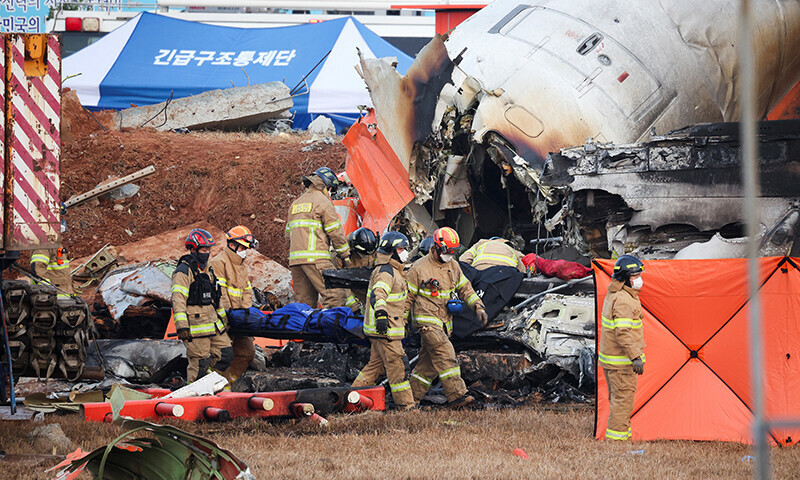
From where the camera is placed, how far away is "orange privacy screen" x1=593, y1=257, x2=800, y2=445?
6.12 m

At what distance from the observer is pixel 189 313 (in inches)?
299

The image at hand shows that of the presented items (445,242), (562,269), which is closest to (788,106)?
(562,269)

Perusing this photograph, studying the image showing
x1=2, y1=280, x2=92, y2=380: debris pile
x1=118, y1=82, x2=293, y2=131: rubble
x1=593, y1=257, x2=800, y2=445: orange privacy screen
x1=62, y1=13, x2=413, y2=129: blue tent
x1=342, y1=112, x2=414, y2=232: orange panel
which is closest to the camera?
x1=2, y1=280, x2=92, y2=380: debris pile

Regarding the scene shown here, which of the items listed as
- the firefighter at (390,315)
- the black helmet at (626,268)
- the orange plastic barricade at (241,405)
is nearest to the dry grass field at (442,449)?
the orange plastic barricade at (241,405)

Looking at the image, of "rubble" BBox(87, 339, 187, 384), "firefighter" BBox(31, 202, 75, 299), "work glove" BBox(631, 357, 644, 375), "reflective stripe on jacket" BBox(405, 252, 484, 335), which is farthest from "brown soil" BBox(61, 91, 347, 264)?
"work glove" BBox(631, 357, 644, 375)

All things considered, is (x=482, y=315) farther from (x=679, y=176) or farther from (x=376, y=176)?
(x=376, y=176)

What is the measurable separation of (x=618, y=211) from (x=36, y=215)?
562cm

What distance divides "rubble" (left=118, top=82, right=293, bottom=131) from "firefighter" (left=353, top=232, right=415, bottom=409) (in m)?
12.2

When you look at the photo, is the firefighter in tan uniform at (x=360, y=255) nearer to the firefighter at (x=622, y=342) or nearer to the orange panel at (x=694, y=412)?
the firefighter at (x=622, y=342)

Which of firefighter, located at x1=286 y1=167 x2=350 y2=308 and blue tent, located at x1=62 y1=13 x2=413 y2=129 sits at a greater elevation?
blue tent, located at x1=62 y1=13 x2=413 y2=129

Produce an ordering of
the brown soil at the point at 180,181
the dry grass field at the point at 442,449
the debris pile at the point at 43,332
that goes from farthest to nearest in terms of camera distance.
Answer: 1. the brown soil at the point at 180,181
2. the debris pile at the point at 43,332
3. the dry grass field at the point at 442,449

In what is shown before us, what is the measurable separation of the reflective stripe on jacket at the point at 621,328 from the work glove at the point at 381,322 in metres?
1.61

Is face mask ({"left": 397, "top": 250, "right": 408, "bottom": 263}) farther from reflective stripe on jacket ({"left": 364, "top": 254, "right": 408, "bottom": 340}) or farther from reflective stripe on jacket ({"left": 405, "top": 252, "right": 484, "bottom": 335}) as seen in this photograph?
reflective stripe on jacket ({"left": 405, "top": 252, "right": 484, "bottom": 335})

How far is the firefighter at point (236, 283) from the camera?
8125 mm
